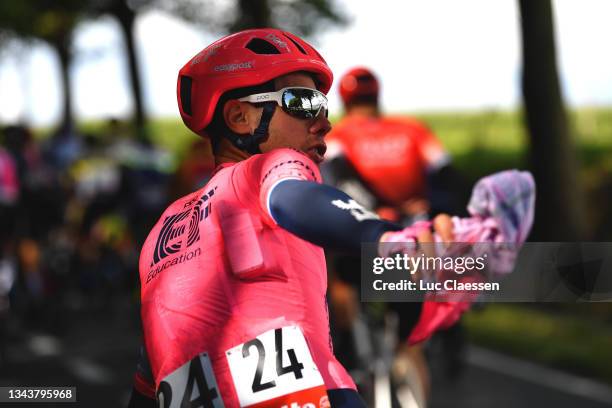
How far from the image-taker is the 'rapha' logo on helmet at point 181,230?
2.60 metres

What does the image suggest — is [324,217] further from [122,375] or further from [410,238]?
[122,375]

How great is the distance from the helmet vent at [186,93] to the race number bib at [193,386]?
2.29 ft

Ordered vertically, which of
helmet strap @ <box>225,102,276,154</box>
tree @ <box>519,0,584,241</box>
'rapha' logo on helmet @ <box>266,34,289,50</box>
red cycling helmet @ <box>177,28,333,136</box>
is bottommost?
tree @ <box>519,0,584,241</box>

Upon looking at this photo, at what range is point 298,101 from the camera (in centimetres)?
267

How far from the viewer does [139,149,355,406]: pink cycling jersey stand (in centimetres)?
242

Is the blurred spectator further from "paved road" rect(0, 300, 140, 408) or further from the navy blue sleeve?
the navy blue sleeve

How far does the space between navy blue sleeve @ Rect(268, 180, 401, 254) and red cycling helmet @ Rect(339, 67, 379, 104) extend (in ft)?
18.9

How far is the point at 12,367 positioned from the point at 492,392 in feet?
15.9

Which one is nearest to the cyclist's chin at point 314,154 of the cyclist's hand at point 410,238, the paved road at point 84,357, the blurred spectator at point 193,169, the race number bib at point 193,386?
the cyclist's hand at point 410,238

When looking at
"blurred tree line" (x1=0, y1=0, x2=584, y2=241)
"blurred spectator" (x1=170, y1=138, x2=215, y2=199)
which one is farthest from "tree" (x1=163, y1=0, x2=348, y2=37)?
"blurred spectator" (x1=170, y1=138, x2=215, y2=199)

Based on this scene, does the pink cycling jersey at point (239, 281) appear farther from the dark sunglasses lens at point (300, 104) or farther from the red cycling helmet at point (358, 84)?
the red cycling helmet at point (358, 84)

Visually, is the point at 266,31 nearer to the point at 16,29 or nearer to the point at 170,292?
the point at 170,292

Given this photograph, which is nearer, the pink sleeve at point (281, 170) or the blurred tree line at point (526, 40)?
the pink sleeve at point (281, 170)

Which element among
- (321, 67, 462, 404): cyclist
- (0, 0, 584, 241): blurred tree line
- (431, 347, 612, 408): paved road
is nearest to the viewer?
(321, 67, 462, 404): cyclist
